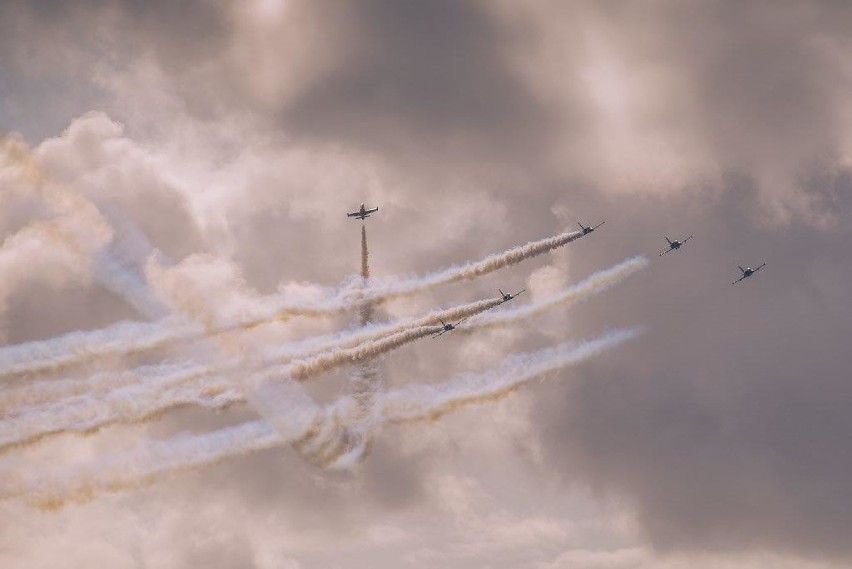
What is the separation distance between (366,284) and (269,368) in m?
17.7

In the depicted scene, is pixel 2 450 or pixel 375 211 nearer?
pixel 2 450

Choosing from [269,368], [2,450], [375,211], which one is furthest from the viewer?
[375,211]

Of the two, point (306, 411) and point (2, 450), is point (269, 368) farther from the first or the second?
point (2, 450)

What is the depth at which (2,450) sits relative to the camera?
118000mm

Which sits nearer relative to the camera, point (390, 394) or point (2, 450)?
point (2, 450)

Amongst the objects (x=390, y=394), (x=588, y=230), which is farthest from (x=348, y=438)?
(x=588, y=230)

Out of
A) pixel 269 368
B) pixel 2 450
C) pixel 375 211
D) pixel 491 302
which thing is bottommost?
pixel 2 450

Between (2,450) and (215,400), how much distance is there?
946 inches

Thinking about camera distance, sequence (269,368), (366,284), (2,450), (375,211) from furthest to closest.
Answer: (375,211)
(366,284)
(269,368)
(2,450)

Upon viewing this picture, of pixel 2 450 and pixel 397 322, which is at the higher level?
pixel 397 322

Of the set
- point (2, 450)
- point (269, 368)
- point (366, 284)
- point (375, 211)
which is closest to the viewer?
point (2, 450)

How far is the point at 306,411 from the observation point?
13238 centimetres

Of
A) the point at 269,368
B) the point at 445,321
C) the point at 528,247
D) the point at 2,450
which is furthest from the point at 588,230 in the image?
the point at 2,450

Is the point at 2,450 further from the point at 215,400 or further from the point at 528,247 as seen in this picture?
the point at 528,247
